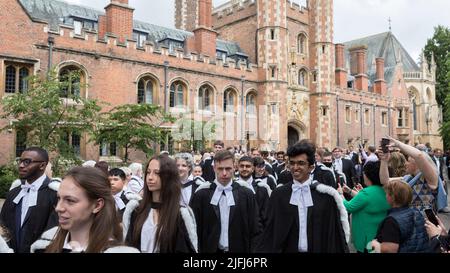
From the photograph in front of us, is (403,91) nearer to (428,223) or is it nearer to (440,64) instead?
(440,64)

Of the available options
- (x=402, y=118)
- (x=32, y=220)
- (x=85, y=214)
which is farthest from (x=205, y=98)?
(x=402, y=118)

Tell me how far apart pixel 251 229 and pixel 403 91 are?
43.6 metres

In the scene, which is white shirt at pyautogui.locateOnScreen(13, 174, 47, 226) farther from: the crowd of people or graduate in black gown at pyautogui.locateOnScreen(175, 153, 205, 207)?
graduate in black gown at pyautogui.locateOnScreen(175, 153, 205, 207)

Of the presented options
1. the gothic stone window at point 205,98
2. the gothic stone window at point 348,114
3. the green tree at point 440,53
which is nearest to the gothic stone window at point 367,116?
the gothic stone window at point 348,114

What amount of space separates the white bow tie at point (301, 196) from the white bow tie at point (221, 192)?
91 cm

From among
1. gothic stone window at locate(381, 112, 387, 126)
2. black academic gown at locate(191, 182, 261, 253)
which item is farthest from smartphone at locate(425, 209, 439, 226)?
gothic stone window at locate(381, 112, 387, 126)

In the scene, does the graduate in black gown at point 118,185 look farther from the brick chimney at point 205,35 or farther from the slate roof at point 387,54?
the slate roof at point 387,54

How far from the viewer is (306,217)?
3.73 m

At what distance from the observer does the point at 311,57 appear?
105 ft

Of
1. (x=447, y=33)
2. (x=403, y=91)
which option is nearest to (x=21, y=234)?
(x=403, y=91)

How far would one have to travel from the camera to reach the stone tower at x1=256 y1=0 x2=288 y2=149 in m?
27.2

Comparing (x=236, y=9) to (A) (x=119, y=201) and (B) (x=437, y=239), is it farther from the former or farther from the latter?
(B) (x=437, y=239)

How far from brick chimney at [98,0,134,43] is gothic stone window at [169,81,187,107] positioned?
384 cm

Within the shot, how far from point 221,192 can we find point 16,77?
16852mm
